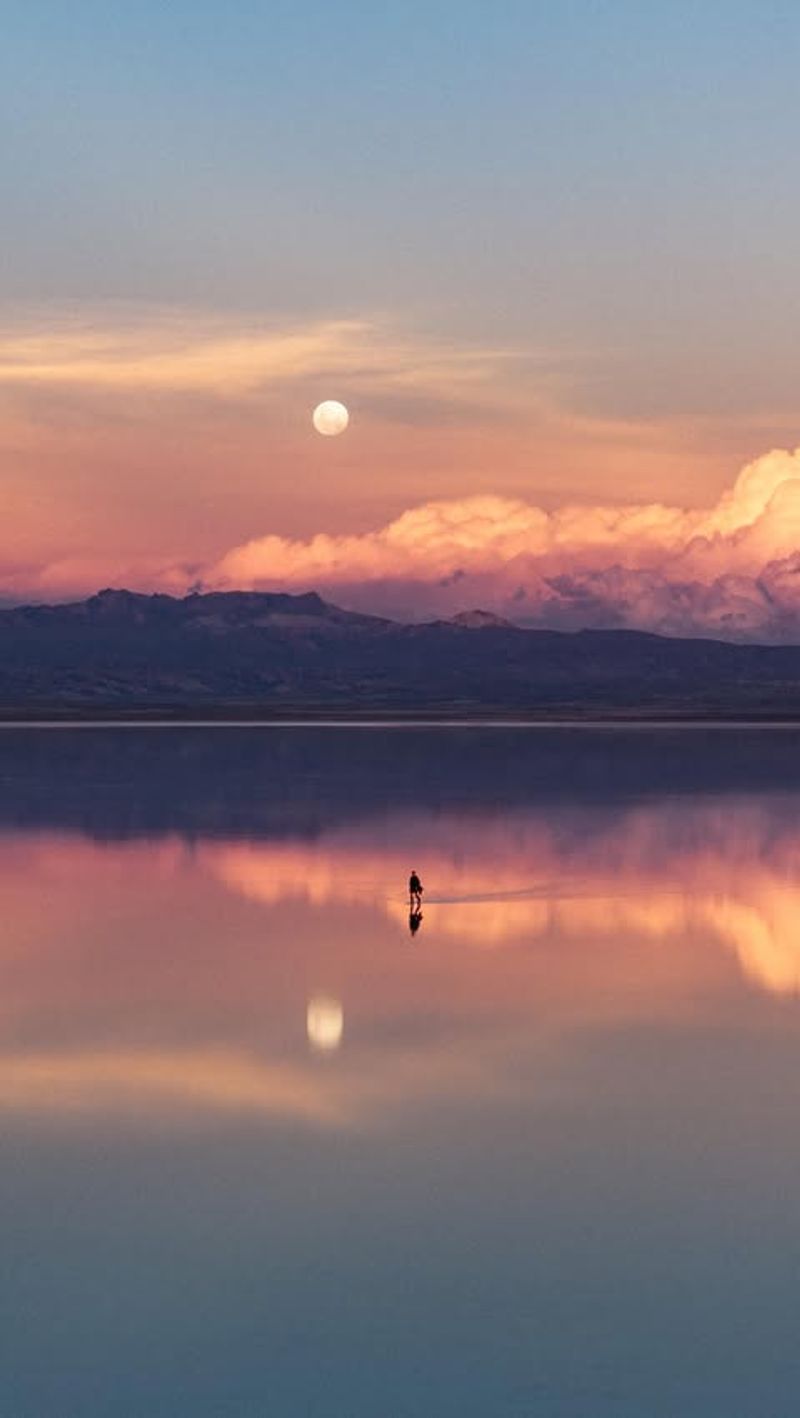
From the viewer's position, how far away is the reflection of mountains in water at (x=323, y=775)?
53.8 meters

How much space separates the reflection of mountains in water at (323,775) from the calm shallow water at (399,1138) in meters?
13.2

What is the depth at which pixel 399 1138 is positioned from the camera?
17094 millimetres

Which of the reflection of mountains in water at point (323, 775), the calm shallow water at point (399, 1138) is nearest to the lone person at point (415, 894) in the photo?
the calm shallow water at point (399, 1138)

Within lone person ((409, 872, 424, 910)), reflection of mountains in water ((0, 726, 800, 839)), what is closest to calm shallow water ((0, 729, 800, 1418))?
lone person ((409, 872, 424, 910))

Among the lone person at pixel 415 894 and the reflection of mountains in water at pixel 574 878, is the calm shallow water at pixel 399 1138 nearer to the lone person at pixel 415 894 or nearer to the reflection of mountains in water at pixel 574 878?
the reflection of mountains in water at pixel 574 878

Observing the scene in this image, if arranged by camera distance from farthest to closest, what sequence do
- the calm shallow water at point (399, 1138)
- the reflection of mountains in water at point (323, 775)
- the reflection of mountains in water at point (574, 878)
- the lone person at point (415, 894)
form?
→ 1. the reflection of mountains in water at point (323, 775)
2. the lone person at point (415, 894)
3. the reflection of mountains in water at point (574, 878)
4. the calm shallow water at point (399, 1138)

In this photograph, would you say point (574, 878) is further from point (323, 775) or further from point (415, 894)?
point (323, 775)

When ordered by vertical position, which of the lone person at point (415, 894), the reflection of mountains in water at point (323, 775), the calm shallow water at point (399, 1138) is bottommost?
the calm shallow water at point (399, 1138)

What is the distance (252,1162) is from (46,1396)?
4.99 m

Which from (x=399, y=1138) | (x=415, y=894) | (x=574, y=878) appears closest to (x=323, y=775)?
(x=574, y=878)

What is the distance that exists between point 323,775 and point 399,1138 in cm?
5987

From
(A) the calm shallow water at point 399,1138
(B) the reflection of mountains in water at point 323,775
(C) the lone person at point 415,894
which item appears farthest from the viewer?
(B) the reflection of mountains in water at point 323,775

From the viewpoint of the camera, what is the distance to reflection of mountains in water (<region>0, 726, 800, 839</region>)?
53.8m

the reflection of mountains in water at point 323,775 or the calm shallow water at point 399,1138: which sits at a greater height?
the reflection of mountains in water at point 323,775
